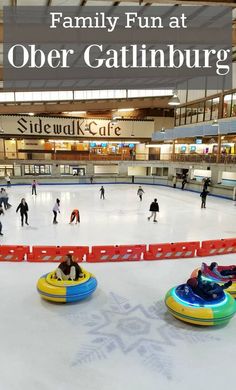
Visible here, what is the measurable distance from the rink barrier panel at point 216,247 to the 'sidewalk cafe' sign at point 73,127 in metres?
22.1

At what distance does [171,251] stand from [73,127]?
26.4 m

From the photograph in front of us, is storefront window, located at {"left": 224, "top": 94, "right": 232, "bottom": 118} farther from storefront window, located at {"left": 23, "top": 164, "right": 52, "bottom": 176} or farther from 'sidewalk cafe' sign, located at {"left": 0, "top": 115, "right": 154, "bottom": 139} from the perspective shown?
storefront window, located at {"left": 23, "top": 164, "right": 52, "bottom": 176}

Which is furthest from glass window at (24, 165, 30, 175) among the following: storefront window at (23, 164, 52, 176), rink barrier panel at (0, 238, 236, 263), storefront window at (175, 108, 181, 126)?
rink barrier panel at (0, 238, 236, 263)

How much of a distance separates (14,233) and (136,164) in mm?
23765

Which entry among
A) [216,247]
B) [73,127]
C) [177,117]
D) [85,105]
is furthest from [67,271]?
[177,117]

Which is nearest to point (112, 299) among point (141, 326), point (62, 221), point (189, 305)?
point (141, 326)

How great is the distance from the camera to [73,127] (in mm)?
32750

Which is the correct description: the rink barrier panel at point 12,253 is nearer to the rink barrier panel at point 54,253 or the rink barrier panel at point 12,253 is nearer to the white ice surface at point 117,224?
the rink barrier panel at point 54,253

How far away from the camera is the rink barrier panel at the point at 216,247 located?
9.09 m

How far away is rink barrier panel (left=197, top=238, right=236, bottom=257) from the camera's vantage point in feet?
29.8

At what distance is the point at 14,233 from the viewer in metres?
11.3

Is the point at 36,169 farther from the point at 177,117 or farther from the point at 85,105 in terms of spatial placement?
the point at 177,117

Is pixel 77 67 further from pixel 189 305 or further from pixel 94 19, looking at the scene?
pixel 189 305

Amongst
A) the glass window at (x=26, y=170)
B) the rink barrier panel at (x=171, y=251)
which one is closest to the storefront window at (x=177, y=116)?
the glass window at (x=26, y=170)
